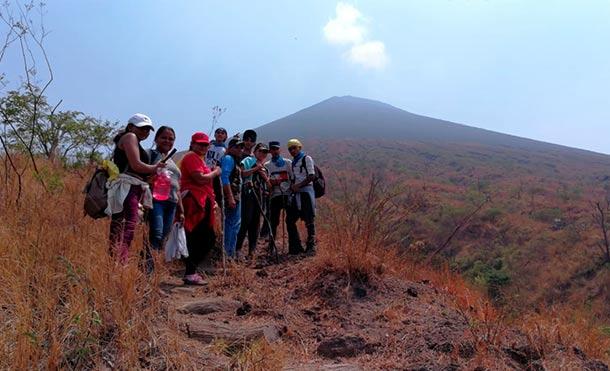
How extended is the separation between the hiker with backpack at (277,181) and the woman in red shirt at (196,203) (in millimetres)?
1324

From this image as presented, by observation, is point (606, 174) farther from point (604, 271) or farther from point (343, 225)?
point (343, 225)

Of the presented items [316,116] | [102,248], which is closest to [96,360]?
[102,248]

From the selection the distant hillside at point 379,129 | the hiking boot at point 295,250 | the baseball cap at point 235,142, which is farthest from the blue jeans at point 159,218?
the distant hillside at point 379,129

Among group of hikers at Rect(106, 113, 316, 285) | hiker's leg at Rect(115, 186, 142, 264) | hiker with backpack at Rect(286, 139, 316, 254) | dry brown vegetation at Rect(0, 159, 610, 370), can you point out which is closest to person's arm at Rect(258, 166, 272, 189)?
group of hikers at Rect(106, 113, 316, 285)

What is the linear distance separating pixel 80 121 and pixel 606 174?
5821cm

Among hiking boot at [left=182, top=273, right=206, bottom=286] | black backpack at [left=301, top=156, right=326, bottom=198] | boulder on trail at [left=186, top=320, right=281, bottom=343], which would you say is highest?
black backpack at [left=301, top=156, right=326, bottom=198]

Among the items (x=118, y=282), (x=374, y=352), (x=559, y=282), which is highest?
(x=118, y=282)

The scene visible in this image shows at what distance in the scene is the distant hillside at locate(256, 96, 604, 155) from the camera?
8500 cm

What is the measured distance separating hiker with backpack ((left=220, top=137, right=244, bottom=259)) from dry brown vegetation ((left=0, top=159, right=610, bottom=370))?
407mm

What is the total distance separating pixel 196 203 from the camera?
442 cm

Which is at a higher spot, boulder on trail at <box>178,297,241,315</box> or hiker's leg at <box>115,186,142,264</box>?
hiker's leg at <box>115,186,142,264</box>

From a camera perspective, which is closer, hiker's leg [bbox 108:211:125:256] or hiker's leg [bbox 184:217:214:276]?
hiker's leg [bbox 108:211:125:256]

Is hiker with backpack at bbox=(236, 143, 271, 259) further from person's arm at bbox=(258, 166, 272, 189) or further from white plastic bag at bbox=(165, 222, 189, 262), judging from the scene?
white plastic bag at bbox=(165, 222, 189, 262)

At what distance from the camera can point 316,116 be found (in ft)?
380
